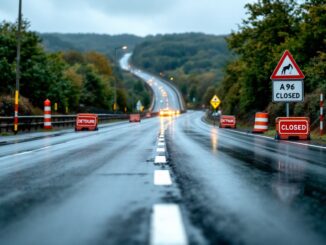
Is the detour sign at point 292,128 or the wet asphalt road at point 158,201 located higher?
the detour sign at point 292,128

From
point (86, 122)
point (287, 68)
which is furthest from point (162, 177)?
point (86, 122)

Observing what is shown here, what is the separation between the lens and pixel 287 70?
17.8 m

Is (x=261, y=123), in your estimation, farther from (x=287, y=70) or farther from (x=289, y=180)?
(x=289, y=180)

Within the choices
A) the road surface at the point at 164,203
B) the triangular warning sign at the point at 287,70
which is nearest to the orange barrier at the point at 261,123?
the triangular warning sign at the point at 287,70

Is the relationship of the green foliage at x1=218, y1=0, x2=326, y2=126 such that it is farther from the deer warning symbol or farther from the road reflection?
the road reflection

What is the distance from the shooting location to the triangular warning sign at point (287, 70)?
17578 millimetres

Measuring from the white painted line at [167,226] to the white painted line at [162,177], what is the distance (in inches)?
60.5

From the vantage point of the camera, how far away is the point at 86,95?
247 feet

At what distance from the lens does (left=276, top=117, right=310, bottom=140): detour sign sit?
1741 cm

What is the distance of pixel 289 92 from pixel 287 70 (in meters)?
0.88

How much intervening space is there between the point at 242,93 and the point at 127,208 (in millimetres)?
33315

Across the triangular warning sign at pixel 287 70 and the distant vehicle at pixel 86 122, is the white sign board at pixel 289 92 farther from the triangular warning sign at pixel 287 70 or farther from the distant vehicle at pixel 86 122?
the distant vehicle at pixel 86 122

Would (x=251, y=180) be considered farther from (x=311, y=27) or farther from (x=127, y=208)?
(x=311, y=27)

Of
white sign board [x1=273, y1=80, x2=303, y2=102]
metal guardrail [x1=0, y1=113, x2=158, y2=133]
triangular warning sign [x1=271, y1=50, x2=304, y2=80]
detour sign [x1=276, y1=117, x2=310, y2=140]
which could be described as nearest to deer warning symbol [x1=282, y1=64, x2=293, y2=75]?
triangular warning sign [x1=271, y1=50, x2=304, y2=80]
